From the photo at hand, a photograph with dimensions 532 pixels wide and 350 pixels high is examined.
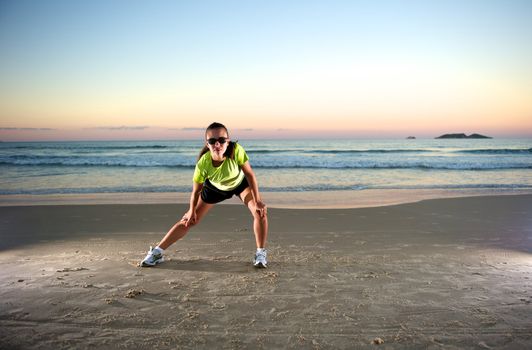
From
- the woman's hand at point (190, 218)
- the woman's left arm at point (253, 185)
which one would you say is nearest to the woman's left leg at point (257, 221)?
the woman's left arm at point (253, 185)

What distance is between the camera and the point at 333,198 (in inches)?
431

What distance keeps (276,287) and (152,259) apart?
5.47ft

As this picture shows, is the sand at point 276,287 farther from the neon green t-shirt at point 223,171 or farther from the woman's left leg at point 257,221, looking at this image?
the neon green t-shirt at point 223,171

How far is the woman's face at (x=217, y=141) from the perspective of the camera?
4.41 metres

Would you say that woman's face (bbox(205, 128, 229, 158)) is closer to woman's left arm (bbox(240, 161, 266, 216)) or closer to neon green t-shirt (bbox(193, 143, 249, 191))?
neon green t-shirt (bbox(193, 143, 249, 191))

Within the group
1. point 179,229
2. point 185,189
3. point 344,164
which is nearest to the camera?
point 179,229

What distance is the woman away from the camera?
4465mm

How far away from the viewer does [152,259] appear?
183 inches

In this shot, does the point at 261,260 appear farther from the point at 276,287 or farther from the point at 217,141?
the point at 217,141

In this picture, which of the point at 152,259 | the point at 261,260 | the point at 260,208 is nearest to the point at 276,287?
the point at 261,260

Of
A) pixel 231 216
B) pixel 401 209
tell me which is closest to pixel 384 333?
pixel 231 216

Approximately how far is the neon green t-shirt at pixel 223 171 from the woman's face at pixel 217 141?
154 millimetres

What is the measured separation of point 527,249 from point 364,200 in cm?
529

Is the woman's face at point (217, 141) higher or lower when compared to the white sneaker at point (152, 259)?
higher
